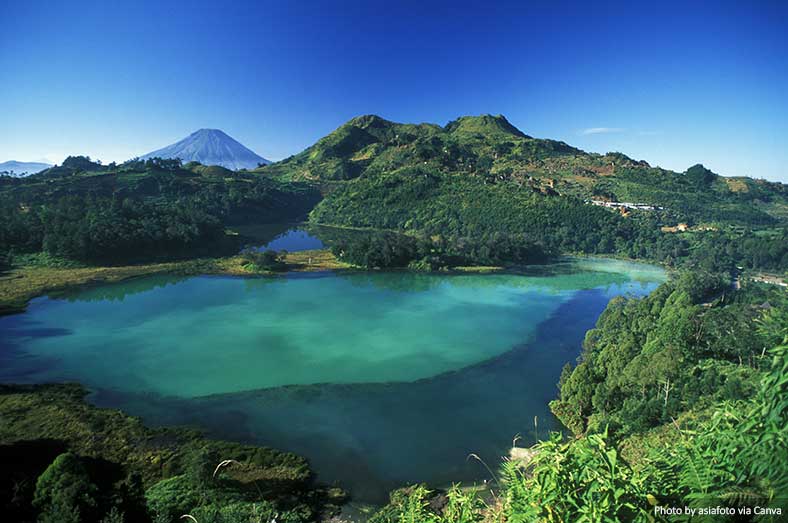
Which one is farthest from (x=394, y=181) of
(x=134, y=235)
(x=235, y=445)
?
(x=235, y=445)

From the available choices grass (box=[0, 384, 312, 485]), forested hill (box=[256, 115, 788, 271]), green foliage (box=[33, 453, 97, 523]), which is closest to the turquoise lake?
grass (box=[0, 384, 312, 485])

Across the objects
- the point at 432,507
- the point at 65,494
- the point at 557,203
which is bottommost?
the point at 432,507

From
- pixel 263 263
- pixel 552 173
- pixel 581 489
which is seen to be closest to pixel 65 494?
pixel 581 489

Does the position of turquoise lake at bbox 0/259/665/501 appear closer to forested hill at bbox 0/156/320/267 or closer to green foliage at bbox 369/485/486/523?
green foliage at bbox 369/485/486/523

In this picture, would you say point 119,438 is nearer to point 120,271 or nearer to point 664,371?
point 664,371

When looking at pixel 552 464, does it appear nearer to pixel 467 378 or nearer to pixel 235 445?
pixel 235 445
